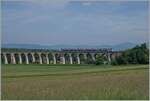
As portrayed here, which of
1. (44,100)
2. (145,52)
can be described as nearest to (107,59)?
(145,52)

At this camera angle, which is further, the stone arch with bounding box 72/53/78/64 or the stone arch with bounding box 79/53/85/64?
the stone arch with bounding box 79/53/85/64

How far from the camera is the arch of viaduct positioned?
11056 cm

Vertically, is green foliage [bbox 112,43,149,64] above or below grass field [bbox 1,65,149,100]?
above

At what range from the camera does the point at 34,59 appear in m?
115

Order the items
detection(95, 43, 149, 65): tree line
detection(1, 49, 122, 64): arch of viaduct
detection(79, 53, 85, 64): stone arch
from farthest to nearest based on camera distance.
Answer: detection(79, 53, 85, 64): stone arch < detection(1, 49, 122, 64): arch of viaduct < detection(95, 43, 149, 65): tree line

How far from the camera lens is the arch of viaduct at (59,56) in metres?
111

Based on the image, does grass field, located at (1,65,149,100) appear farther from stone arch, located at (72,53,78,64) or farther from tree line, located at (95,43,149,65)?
stone arch, located at (72,53,78,64)

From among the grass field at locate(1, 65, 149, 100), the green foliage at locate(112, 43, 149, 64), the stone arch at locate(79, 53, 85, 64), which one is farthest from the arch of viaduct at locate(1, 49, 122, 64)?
the grass field at locate(1, 65, 149, 100)

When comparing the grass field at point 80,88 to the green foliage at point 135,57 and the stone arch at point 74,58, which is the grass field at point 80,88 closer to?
the green foliage at point 135,57

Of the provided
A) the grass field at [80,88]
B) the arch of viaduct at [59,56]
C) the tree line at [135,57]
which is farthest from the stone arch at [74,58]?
the grass field at [80,88]

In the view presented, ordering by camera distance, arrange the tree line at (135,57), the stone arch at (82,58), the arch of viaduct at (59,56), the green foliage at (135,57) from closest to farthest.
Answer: the tree line at (135,57) → the green foliage at (135,57) → the arch of viaduct at (59,56) → the stone arch at (82,58)

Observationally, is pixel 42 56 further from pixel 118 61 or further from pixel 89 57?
pixel 118 61

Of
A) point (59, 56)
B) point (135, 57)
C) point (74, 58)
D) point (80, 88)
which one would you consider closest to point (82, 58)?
point (74, 58)

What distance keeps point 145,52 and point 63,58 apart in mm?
44601
